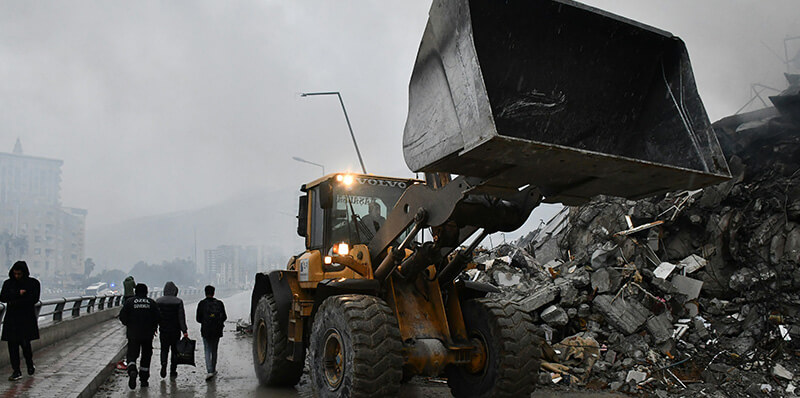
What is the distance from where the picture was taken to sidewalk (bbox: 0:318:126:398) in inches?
258

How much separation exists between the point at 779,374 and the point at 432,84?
7492 millimetres

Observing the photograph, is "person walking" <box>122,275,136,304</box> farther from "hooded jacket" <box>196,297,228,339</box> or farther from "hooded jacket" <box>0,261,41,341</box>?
"hooded jacket" <box>0,261,41,341</box>

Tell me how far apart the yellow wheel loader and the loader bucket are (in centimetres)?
1

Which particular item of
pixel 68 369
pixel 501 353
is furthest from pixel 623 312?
pixel 68 369

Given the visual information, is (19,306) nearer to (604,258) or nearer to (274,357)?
(274,357)

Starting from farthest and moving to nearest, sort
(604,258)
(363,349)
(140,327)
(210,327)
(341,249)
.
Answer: (604,258)
(210,327)
(140,327)
(341,249)
(363,349)

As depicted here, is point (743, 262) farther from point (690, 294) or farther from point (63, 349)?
point (63, 349)

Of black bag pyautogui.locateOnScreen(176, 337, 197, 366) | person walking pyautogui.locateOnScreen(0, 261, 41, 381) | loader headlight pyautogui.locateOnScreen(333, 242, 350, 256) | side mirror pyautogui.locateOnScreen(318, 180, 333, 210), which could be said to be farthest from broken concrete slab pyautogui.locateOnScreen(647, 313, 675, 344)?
person walking pyautogui.locateOnScreen(0, 261, 41, 381)

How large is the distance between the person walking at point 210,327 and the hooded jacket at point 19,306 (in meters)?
2.22

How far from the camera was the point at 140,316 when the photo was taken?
8.05 metres

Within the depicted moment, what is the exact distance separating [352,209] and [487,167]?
133 inches

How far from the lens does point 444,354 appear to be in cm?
575

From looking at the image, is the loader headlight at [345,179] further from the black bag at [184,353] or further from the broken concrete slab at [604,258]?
the broken concrete slab at [604,258]

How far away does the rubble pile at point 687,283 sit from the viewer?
8.50 m
